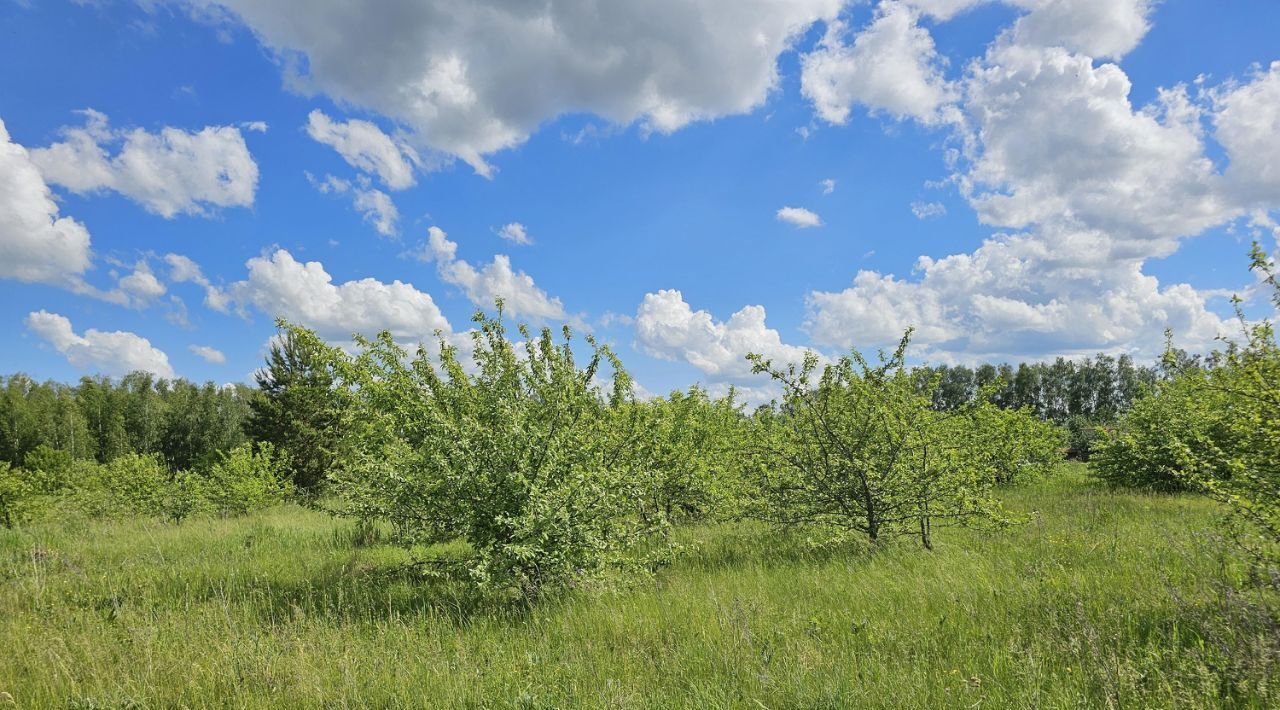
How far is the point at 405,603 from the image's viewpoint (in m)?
7.26

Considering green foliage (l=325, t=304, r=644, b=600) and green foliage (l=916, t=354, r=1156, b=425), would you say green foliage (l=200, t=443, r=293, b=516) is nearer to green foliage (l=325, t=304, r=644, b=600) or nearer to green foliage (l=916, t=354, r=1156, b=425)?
green foliage (l=325, t=304, r=644, b=600)

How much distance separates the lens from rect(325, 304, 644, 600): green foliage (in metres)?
6.53

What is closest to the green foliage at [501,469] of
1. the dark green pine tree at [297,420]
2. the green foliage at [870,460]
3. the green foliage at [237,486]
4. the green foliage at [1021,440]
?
the green foliage at [870,460]

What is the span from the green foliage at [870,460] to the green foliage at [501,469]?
2987 mm

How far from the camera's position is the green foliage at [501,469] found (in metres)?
6.53

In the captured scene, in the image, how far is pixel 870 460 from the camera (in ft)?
28.9

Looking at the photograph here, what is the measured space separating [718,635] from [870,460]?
462 centimetres

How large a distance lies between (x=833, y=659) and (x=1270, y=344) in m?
4.53

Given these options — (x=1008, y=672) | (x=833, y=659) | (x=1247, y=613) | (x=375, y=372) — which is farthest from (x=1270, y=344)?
(x=375, y=372)

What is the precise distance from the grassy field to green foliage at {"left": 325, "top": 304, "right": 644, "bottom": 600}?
2.16ft

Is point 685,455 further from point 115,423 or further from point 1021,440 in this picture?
point 115,423

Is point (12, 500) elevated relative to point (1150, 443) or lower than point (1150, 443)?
lower

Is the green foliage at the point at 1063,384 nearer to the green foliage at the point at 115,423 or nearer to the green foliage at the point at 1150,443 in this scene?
the green foliage at the point at 1150,443

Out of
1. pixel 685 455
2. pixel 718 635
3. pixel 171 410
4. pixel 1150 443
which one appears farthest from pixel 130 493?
pixel 171 410
